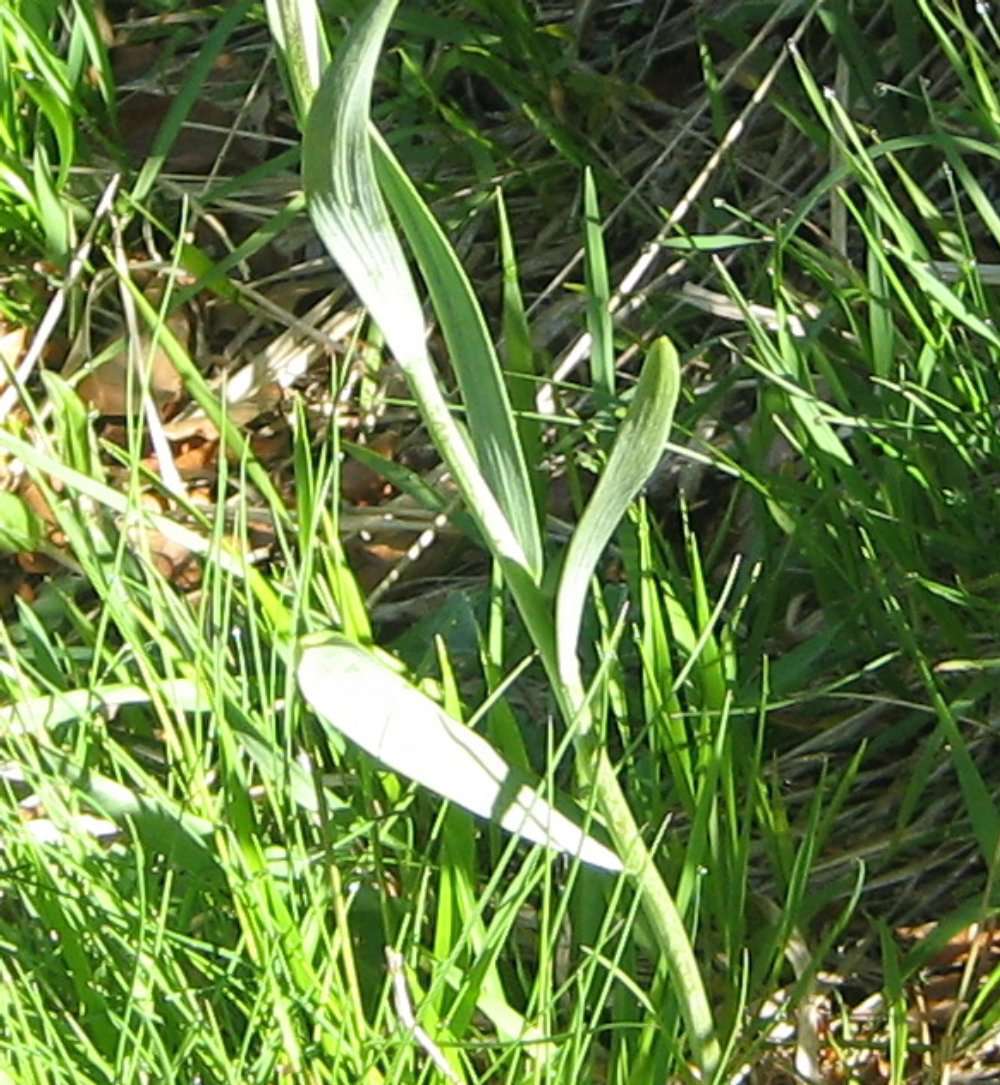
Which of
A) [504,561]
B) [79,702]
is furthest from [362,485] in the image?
[504,561]

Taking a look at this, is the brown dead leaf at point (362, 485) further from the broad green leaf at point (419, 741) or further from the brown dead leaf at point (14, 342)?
the broad green leaf at point (419, 741)

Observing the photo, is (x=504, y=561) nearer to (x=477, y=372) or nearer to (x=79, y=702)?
(x=477, y=372)

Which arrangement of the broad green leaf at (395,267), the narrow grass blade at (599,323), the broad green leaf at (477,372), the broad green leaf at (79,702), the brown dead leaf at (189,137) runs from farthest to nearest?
the brown dead leaf at (189,137)
the narrow grass blade at (599,323)
the broad green leaf at (79,702)
the broad green leaf at (477,372)
the broad green leaf at (395,267)

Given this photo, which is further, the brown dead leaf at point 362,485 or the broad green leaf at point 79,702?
the brown dead leaf at point 362,485

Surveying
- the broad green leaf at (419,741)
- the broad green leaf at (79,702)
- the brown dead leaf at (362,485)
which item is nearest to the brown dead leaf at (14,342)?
the brown dead leaf at (362,485)

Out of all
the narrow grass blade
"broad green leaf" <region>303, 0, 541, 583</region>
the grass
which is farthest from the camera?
the narrow grass blade

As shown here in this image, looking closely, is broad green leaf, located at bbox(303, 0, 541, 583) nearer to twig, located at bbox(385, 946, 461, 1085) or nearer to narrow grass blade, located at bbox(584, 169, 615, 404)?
twig, located at bbox(385, 946, 461, 1085)

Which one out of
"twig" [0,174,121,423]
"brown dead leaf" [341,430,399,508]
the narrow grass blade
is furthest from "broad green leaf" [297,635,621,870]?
"twig" [0,174,121,423]
